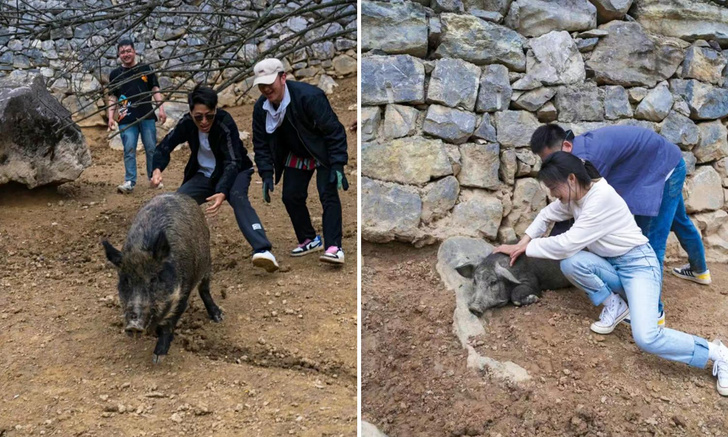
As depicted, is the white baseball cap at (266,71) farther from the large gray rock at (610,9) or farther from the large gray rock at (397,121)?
the large gray rock at (610,9)

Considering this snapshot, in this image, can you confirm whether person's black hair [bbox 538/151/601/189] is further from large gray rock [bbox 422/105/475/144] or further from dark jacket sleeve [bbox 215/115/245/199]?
dark jacket sleeve [bbox 215/115/245/199]

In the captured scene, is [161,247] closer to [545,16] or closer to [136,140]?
[545,16]

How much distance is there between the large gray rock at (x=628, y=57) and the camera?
4.73 metres

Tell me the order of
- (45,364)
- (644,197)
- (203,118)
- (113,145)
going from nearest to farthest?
(45,364) → (644,197) → (203,118) → (113,145)

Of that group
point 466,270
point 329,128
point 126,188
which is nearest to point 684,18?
point 466,270

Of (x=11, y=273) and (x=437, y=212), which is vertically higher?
(x=437, y=212)

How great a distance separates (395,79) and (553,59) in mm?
1179

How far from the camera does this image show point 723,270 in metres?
4.80

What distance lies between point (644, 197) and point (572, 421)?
4.88 feet

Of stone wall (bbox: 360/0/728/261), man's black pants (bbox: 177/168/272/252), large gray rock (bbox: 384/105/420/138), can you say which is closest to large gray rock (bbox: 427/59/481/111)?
stone wall (bbox: 360/0/728/261)

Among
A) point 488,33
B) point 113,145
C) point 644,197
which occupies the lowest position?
point 113,145

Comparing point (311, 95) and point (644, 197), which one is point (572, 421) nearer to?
point (644, 197)

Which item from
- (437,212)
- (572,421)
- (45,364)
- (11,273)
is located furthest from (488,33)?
(11,273)

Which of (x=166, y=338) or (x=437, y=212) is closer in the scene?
(x=166, y=338)
